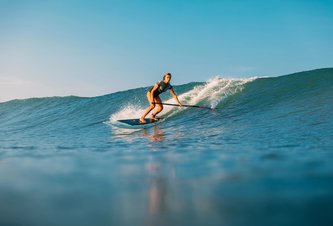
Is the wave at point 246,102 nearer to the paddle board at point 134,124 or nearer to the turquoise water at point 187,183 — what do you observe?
the paddle board at point 134,124

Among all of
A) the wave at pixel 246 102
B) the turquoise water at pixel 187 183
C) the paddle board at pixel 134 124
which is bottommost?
the turquoise water at pixel 187 183

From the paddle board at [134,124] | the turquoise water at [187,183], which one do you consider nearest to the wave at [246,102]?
the paddle board at [134,124]

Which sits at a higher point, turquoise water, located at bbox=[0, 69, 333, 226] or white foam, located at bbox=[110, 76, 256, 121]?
white foam, located at bbox=[110, 76, 256, 121]

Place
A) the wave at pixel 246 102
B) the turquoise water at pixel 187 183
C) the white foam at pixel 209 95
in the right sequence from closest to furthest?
the turquoise water at pixel 187 183, the wave at pixel 246 102, the white foam at pixel 209 95

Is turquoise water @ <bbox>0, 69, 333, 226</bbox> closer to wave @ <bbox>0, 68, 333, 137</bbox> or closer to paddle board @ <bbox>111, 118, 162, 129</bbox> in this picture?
wave @ <bbox>0, 68, 333, 137</bbox>

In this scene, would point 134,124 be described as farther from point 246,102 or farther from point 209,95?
point 209,95

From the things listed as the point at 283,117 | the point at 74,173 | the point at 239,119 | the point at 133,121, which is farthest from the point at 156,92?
the point at 74,173

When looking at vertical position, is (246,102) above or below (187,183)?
above

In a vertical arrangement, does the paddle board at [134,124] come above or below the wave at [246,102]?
below

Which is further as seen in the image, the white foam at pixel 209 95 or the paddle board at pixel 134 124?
the white foam at pixel 209 95

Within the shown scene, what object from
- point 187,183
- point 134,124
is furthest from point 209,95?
point 187,183

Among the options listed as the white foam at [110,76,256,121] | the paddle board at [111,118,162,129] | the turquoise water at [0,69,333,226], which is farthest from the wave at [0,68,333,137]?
the turquoise water at [0,69,333,226]

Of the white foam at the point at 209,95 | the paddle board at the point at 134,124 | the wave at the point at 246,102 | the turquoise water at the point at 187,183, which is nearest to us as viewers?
the turquoise water at the point at 187,183

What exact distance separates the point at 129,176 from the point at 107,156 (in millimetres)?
1354
